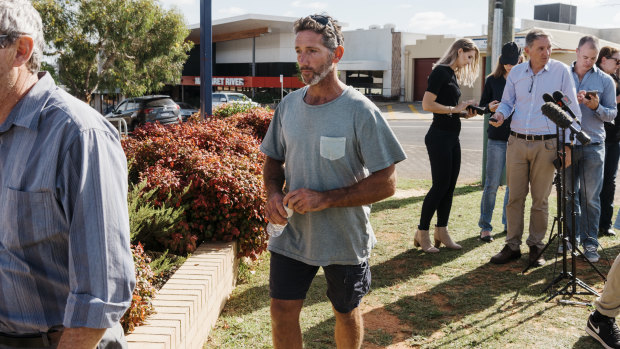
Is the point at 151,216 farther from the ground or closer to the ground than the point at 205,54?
closer to the ground

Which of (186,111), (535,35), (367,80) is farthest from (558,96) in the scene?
(367,80)

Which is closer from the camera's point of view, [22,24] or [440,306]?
[22,24]

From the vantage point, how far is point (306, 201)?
2.90 metres

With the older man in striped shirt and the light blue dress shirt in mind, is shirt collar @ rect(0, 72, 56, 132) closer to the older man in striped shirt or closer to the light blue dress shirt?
the older man in striped shirt

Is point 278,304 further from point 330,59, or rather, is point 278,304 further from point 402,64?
point 402,64

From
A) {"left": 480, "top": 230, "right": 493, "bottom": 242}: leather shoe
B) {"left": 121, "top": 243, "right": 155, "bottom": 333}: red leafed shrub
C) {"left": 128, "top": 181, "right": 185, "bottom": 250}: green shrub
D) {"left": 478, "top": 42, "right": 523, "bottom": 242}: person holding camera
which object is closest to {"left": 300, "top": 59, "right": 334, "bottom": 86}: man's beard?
{"left": 121, "top": 243, "right": 155, "bottom": 333}: red leafed shrub

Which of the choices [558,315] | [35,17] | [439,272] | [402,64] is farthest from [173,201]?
[402,64]

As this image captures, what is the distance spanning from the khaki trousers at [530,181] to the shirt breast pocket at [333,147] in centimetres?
315

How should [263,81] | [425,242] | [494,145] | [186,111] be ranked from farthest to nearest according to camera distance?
1. [263,81]
2. [186,111]
3. [494,145]
4. [425,242]

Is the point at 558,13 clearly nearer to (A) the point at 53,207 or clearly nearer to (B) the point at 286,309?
(B) the point at 286,309

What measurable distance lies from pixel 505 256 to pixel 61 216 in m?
5.02

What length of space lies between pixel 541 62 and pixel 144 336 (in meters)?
4.21

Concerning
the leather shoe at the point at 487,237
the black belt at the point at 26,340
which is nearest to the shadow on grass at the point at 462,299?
the leather shoe at the point at 487,237

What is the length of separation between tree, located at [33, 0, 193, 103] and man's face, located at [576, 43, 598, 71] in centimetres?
1920
